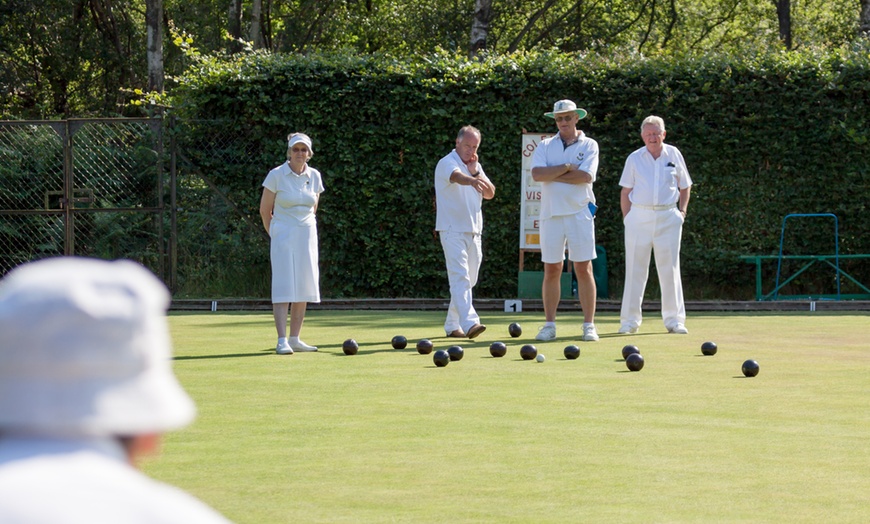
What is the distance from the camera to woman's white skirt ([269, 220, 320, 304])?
997cm

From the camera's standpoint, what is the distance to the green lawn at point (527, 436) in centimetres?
454

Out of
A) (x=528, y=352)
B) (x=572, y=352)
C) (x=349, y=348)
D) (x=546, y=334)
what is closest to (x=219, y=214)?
(x=546, y=334)

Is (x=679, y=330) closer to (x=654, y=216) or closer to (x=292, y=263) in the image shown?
(x=654, y=216)

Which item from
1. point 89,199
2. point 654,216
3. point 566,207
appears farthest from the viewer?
point 89,199

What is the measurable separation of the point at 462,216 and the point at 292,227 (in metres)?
1.79

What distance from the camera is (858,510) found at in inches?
174

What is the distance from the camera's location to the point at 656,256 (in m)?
11.8

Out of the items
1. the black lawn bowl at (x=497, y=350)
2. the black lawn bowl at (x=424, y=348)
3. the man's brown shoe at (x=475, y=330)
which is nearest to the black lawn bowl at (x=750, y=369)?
the black lawn bowl at (x=497, y=350)

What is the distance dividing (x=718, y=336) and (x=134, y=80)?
23139 millimetres

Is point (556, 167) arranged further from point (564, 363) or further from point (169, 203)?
point (169, 203)

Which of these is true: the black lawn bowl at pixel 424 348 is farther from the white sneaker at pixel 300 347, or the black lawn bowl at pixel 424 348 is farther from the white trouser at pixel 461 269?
the white trouser at pixel 461 269

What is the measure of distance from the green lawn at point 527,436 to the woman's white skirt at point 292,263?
0.48 metres

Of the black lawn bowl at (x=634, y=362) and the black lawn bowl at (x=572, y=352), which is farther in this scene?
the black lawn bowl at (x=572, y=352)

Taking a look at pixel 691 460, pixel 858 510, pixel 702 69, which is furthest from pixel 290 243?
pixel 702 69
